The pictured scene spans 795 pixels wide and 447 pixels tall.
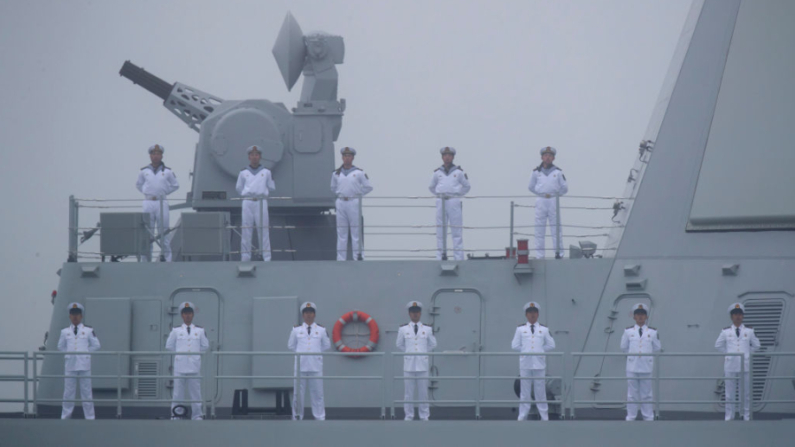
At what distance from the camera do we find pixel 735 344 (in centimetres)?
1146

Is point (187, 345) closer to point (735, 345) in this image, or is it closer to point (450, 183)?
point (450, 183)

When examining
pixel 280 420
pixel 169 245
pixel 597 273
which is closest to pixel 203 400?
pixel 280 420

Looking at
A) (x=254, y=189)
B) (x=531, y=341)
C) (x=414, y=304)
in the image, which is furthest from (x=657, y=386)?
(x=254, y=189)

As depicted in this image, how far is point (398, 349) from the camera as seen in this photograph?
12508 mm

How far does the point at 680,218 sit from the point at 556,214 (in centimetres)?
151

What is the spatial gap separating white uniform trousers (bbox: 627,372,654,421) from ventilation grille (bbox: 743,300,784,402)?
3.46ft

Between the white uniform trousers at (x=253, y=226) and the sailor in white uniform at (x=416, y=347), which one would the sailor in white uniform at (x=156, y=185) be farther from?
the sailor in white uniform at (x=416, y=347)

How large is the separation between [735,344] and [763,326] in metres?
0.51

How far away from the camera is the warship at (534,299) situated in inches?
446

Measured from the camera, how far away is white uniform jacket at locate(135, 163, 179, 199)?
14188 mm

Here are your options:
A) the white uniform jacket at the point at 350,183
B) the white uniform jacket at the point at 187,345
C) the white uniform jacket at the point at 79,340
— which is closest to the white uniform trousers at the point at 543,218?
the white uniform jacket at the point at 350,183

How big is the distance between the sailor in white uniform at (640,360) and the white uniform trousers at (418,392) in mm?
2040

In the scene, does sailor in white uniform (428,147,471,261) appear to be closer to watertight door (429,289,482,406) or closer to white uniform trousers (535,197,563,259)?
white uniform trousers (535,197,563,259)

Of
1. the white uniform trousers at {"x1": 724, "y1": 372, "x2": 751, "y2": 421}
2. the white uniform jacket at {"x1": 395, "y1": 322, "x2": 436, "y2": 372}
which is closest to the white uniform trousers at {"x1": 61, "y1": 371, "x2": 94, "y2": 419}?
the white uniform jacket at {"x1": 395, "y1": 322, "x2": 436, "y2": 372}
